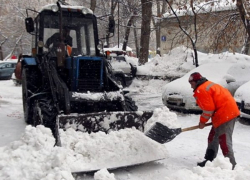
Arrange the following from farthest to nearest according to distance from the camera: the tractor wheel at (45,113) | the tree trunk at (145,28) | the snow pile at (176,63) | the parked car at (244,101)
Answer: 1. the tree trunk at (145,28)
2. the snow pile at (176,63)
3. the parked car at (244,101)
4. the tractor wheel at (45,113)

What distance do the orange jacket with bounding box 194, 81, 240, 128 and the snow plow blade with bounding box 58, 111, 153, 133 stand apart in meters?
1.02

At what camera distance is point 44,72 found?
6.44 metres

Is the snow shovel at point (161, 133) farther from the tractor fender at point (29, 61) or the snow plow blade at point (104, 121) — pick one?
the tractor fender at point (29, 61)

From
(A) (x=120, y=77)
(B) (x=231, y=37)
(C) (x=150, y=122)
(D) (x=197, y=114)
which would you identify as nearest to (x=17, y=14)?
(A) (x=120, y=77)

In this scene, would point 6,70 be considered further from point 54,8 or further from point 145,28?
point 54,8

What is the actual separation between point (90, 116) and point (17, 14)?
33.0 metres

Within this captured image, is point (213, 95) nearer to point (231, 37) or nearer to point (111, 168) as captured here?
point (111, 168)

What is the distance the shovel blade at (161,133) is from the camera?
188 inches

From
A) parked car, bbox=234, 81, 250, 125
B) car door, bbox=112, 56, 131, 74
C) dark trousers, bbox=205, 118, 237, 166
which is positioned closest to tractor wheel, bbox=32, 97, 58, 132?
dark trousers, bbox=205, 118, 237, 166

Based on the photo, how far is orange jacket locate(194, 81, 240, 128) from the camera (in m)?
4.60

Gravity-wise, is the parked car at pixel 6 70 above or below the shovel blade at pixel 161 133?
below

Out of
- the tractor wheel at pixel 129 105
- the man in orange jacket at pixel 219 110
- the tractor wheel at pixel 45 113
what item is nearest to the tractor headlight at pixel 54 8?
the tractor wheel at pixel 45 113

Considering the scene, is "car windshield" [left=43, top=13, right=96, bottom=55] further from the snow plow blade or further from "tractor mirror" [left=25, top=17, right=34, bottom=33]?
the snow plow blade

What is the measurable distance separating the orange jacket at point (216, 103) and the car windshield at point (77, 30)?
315 centimetres
